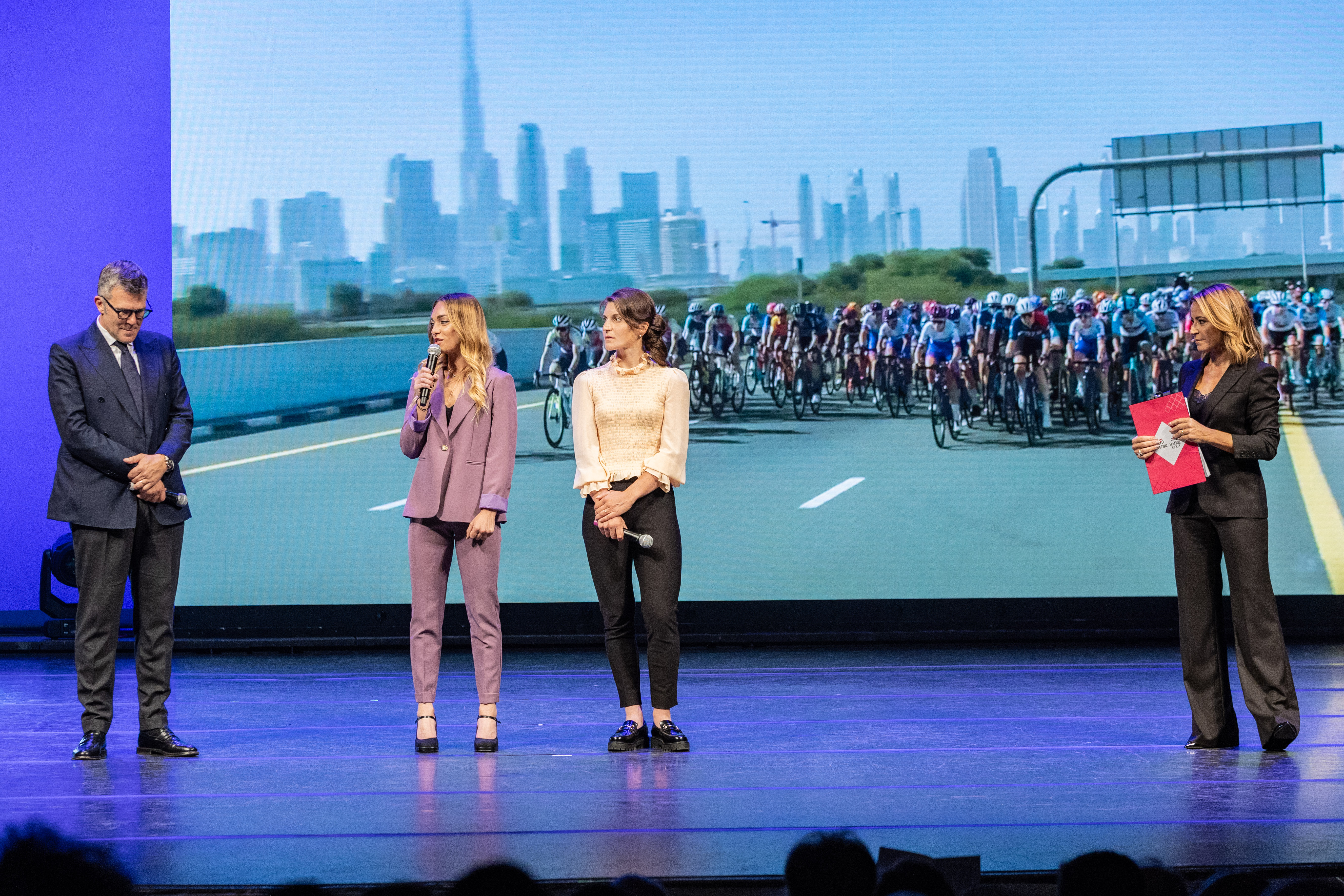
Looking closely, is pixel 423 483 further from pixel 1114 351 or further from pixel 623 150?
pixel 1114 351

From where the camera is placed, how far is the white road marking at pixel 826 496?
19.9ft

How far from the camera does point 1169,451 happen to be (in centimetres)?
386

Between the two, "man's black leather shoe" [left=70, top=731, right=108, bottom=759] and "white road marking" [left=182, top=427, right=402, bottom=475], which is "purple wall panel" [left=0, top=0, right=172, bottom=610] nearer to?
"white road marking" [left=182, top=427, right=402, bottom=475]

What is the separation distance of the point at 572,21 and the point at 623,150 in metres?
0.64

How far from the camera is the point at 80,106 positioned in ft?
20.5

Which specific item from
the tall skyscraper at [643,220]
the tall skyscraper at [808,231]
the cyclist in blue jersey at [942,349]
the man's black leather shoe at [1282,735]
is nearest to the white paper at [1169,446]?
the man's black leather shoe at [1282,735]

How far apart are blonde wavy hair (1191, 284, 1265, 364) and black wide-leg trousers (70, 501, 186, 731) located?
3.14 meters

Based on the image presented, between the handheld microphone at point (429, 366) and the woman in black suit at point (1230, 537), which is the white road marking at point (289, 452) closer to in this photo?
the handheld microphone at point (429, 366)

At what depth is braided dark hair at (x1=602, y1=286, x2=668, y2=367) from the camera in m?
3.96

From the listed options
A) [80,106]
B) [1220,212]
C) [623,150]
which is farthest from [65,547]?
A: [1220,212]

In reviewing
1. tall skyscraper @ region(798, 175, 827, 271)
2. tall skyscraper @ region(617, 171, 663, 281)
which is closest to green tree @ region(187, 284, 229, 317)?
tall skyscraper @ region(617, 171, 663, 281)

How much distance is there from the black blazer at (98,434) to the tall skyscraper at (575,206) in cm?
237

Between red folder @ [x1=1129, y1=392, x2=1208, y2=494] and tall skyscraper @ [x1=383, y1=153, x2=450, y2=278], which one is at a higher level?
tall skyscraper @ [x1=383, y1=153, x2=450, y2=278]

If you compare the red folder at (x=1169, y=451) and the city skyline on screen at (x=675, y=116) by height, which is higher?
the city skyline on screen at (x=675, y=116)
